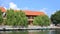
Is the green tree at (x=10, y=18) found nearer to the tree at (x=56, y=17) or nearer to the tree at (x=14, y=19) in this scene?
the tree at (x=14, y=19)

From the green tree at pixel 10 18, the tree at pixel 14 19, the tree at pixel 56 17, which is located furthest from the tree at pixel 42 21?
the tree at pixel 56 17

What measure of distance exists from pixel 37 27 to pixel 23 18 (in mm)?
7037

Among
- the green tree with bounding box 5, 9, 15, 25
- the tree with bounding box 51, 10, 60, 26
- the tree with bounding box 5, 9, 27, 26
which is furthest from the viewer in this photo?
the tree with bounding box 51, 10, 60, 26

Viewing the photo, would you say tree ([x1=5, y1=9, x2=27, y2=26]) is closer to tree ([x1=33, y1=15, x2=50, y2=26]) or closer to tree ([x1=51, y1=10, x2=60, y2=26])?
tree ([x1=33, y1=15, x2=50, y2=26])

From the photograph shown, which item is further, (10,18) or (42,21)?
(42,21)

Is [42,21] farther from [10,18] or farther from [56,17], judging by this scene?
[56,17]

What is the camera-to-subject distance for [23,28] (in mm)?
69125

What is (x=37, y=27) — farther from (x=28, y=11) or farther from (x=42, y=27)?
(x=28, y=11)

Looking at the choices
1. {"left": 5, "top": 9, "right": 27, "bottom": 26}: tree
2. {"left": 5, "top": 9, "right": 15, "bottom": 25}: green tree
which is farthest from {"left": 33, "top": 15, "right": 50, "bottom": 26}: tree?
{"left": 5, "top": 9, "right": 15, "bottom": 25}: green tree

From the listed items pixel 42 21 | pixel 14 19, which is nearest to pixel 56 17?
pixel 42 21

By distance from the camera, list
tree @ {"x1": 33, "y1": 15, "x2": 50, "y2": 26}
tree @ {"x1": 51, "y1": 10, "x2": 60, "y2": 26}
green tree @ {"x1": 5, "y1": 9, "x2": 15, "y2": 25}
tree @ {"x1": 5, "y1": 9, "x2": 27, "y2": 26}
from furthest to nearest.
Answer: tree @ {"x1": 51, "y1": 10, "x2": 60, "y2": 26}, tree @ {"x1": 33, "y1": 15, "x2": 50, "y2": 26}, tree @ {"x1": 5, "y1": 9, "x2": 27, "y2": 26}, green tree @ {"x1": 5, "y1": 9, "x2": 15, "y2": 25}

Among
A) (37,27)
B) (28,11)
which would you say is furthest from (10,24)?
(28,11)

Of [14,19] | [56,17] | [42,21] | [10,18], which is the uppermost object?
[56,17]

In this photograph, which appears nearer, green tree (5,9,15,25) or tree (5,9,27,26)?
green tree (5,9,15,25)
